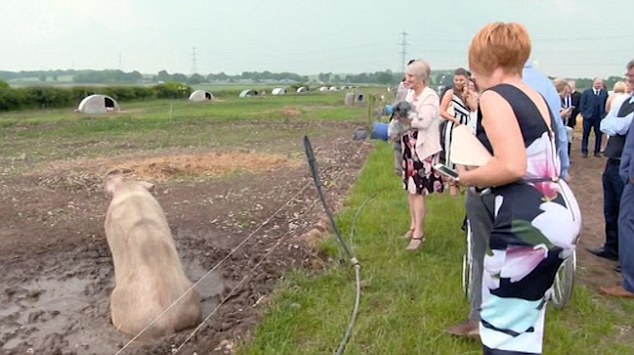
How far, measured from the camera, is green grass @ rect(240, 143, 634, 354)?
13.3 feet

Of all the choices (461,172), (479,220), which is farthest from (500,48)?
(479,220)

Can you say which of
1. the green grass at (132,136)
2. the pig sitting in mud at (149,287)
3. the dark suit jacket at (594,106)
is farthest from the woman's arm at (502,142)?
the dark suit jacket at (594,106)

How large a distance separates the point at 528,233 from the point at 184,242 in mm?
5344

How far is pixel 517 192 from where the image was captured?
102 inches

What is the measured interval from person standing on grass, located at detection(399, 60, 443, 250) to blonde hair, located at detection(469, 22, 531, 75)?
270 centimetres

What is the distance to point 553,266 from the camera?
2623 mm

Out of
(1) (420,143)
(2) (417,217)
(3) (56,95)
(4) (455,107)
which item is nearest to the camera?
(1) (420,143)

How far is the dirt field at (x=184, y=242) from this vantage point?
4.82 metres

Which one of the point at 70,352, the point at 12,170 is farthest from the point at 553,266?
the point at 12,170

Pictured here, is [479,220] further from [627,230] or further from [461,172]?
[627,230]

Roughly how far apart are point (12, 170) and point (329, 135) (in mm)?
9978

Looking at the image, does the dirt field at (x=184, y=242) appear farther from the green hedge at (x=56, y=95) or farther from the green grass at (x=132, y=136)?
the green hedge at (x=56, y=95)

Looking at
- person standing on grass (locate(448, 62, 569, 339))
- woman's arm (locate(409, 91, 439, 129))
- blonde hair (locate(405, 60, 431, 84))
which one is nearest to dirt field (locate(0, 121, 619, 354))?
person standing on grass (locate(448, 62, 569, 339))

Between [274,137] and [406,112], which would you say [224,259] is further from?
[274,137]
